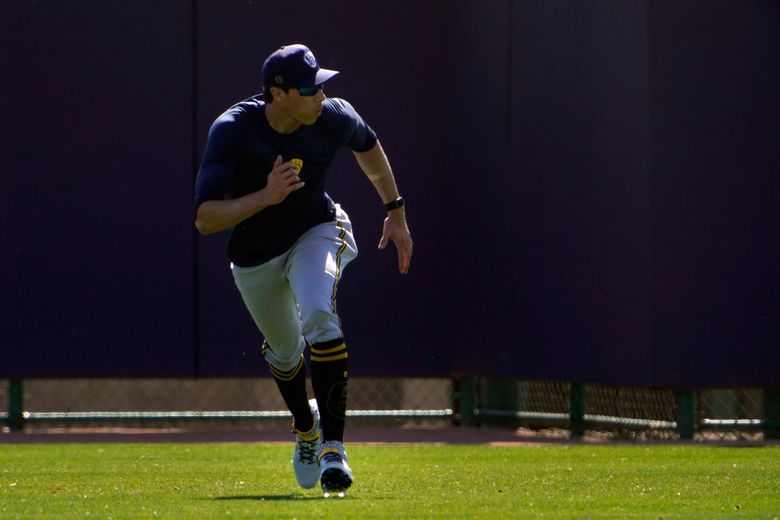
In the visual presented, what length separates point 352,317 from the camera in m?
11.5

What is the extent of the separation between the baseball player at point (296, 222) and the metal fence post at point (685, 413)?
11.0 ft

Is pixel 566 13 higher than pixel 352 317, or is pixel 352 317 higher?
pixel 566 13

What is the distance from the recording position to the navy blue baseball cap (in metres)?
6.47

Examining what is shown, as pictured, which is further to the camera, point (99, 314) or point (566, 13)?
point (99, 314)

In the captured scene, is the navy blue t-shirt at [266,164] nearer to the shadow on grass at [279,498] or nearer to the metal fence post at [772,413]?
the shadow on grass at [279,498]

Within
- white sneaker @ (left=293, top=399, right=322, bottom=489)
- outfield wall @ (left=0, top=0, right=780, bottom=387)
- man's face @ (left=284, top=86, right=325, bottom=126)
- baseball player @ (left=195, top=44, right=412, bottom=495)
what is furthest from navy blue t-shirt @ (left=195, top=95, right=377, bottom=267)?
outfield wall @ (left=0, top=0, right=780, bottom=387)

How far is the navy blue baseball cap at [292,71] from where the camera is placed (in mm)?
6473

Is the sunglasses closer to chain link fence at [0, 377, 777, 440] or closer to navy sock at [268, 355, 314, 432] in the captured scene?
navy sock at [268, 355, 314, 432]

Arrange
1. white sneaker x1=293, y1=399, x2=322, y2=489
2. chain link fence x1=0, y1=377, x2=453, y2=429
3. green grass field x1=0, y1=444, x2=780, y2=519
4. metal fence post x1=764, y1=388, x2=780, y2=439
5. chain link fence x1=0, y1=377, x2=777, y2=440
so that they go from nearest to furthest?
green grass field x1=0, y1=444, x2=780, y2=519
white sneaker x1=293, y1=399, x2=322, y2=489
metal fence post x1=764, y1=388, x2=780, y2=439
chain link fence x1=0, y1=377, x2=777, y2=440
chain link fence x1=0, y1=377, x2=453, y2=429

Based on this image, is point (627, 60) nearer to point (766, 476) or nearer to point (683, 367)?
point (683, 367)

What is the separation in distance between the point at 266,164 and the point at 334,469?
1.34 meters

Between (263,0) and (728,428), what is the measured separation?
14.7ft

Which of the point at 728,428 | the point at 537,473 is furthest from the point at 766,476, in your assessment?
the point at 728,428

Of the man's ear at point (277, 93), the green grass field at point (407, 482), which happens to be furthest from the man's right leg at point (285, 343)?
the man's ear at point (277, 93)
